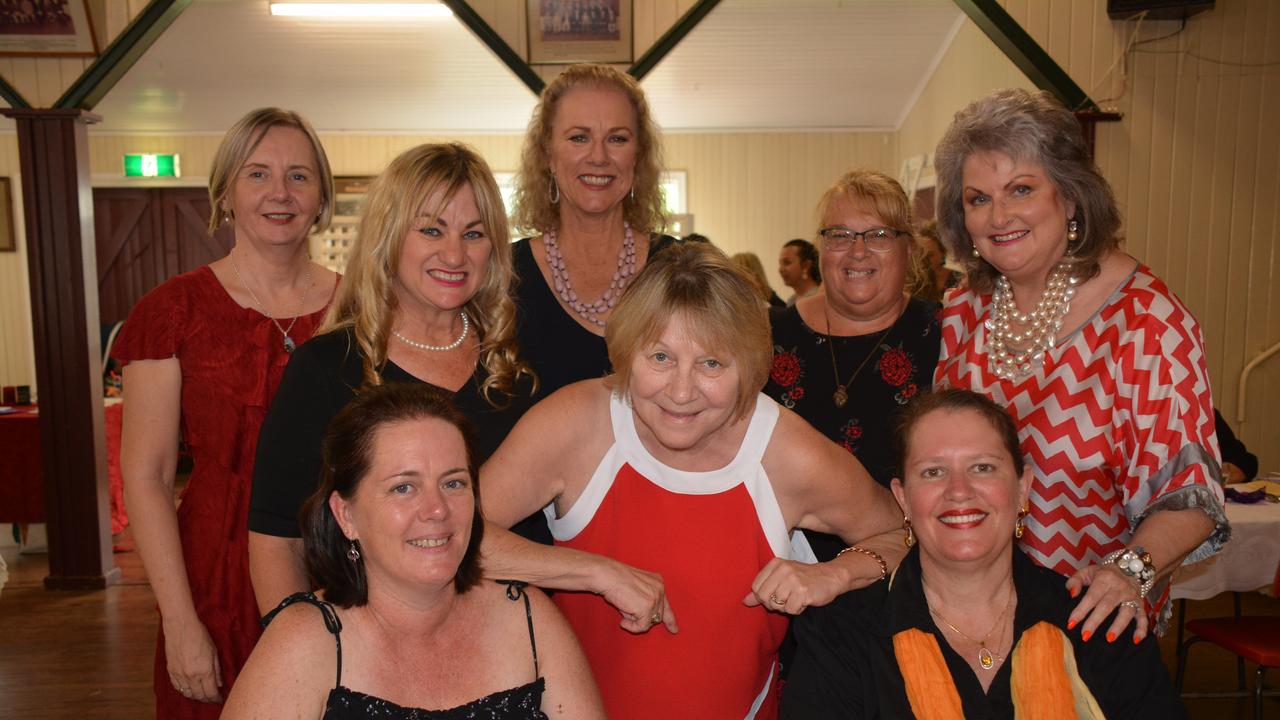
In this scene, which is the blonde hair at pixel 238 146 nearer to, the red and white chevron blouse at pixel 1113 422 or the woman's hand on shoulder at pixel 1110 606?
the red and white chevron blouse at pixel 1113 422

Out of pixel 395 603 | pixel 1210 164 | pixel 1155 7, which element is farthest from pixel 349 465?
pixel 1210 164

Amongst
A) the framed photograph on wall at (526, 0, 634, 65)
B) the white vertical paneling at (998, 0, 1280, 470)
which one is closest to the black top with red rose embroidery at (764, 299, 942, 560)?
the framed photograph on wall at (526, 0, 634, 65)

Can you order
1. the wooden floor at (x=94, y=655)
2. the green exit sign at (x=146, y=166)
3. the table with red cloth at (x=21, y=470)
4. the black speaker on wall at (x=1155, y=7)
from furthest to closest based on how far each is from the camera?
the green exit sign at (x=146, y=166) → the table with red cloth at (x=21, y=470) → the black speaker on wall at (x=1155, y=7) → the wooden floor at (x=94, y=655)

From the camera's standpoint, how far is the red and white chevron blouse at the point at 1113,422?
1767 millimetres

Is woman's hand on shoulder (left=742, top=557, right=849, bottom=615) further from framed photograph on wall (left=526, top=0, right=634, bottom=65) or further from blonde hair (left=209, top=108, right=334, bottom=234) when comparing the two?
framed photograph on wall (left=526, top=0, right=634, bottom=65)

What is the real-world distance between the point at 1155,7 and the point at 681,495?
13.6 feet

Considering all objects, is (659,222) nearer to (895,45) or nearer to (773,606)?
(773,606)

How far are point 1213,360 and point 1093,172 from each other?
4073mm

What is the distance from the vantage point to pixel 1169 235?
5.08 meters

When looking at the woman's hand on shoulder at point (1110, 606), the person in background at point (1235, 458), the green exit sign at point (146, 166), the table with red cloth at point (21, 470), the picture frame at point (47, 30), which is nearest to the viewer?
the woman's hand on shoulder at point (1110, 606)

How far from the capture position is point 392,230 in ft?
5.97

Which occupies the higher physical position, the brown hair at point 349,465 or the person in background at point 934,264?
the person in background at point 934,264

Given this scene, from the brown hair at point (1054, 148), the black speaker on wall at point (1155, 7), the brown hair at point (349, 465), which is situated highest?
the black speaker on wall at point (1155, 7)

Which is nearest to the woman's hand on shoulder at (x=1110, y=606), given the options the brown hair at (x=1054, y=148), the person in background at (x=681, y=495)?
the person in background at (x=681, y=495)
